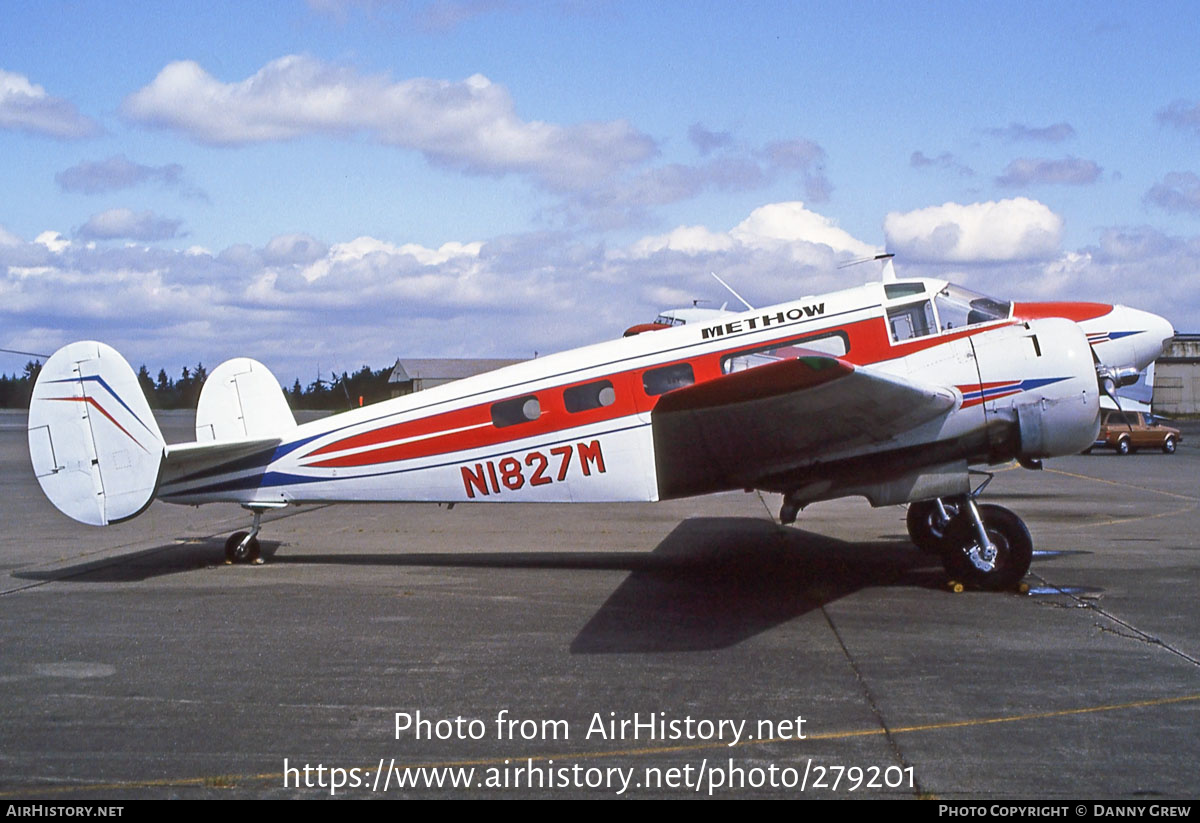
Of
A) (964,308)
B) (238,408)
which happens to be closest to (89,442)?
(238,408)

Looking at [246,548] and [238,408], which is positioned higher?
[238,408]

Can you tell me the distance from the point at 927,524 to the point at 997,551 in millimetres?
2016

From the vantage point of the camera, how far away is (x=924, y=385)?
9.24 metres

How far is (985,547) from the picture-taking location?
962 centimetres

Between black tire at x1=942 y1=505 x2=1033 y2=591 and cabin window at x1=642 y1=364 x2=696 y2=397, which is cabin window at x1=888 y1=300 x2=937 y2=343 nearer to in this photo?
black tire at x1=942 y1=505 x2=1033 y2=591

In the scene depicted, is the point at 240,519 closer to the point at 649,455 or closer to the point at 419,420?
the point at 419,420

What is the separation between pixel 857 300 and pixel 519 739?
6.45 m

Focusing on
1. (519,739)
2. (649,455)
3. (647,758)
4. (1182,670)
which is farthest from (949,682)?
(649,455)

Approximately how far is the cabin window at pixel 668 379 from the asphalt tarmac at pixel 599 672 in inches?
83.2

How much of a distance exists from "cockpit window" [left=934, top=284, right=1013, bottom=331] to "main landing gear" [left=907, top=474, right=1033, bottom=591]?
1656 mm

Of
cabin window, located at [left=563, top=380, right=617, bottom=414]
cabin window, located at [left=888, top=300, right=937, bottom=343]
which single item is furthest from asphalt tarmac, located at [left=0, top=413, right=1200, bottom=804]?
cabin window, located at [left=888, top=300, right=937, bottom=343]

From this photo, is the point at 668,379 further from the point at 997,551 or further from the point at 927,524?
the point at 927,524

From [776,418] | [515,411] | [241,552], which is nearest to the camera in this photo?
[776,418]

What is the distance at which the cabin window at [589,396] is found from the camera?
1050 cm
